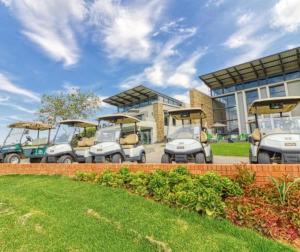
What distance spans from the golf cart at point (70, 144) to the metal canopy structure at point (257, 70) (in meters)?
24.5

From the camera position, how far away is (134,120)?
9.95 meters

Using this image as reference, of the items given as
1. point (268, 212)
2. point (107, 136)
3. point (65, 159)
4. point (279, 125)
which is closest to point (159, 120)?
point (107, 136)

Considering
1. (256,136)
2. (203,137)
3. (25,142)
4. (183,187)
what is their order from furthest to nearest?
(25,142), (203,137), (256,136), (183,187)

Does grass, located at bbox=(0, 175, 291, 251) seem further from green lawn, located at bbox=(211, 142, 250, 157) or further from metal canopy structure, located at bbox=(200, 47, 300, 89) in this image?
metal canopy structure, located at bbox=(200, 47, 300, 89)

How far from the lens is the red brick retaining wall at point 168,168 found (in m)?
3.86

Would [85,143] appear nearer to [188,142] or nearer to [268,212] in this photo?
[188,142]

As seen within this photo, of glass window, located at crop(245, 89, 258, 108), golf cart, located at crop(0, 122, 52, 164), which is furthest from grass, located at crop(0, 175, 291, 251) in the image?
glass window, located at crop(245, 89, 258, 108)

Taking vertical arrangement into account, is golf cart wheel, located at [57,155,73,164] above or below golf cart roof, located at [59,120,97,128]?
below

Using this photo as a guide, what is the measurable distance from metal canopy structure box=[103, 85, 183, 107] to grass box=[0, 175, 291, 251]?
2941 cm

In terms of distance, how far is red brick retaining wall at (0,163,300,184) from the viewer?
3859 mm

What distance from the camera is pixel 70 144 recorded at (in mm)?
9578

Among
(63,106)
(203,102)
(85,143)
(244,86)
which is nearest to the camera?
(85,143)

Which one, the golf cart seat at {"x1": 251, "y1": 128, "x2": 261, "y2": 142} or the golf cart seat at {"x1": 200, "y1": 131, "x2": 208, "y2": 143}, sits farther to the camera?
the golf cart seat at {"x1": 200, "y1": 131, "x2": 208, "y2": 143}

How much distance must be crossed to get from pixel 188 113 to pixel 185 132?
84cm
